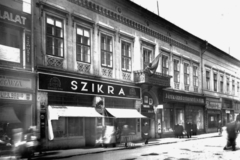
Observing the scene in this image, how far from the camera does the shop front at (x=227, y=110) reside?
132 feet

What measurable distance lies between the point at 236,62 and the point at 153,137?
23.2 meters

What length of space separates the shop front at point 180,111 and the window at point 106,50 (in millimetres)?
7668

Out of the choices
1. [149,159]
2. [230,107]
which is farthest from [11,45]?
[230,107]

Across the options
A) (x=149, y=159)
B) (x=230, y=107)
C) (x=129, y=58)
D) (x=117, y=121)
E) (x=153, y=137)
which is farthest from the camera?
(x=230, y=107)

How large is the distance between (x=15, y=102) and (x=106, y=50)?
822cm

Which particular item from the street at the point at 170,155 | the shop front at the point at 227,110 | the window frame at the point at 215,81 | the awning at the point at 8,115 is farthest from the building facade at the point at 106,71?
the shop front at the point at 227,110

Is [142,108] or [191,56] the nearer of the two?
[142,108]

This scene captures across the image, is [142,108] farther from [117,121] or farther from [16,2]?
[16,2]

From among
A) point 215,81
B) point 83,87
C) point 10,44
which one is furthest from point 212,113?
point 10,44

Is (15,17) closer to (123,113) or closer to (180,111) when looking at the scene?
(123,113)

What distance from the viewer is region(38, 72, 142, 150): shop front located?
15.7 meters

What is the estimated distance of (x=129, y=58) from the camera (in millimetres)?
22969

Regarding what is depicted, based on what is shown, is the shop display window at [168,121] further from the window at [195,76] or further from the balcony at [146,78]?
the window at [195,76]

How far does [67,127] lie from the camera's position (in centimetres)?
1719
